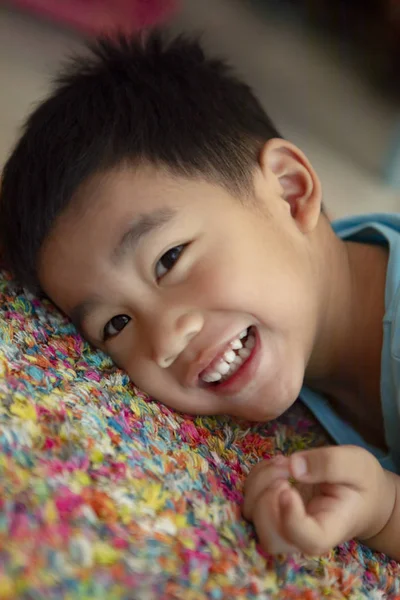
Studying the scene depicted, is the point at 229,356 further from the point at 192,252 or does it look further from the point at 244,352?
the point at 192,252

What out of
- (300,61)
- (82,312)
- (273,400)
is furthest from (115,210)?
(300,61)

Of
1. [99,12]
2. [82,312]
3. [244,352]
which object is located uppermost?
[99,12]

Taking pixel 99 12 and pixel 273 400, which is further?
pixel 99 12

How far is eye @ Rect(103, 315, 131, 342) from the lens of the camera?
79 cm

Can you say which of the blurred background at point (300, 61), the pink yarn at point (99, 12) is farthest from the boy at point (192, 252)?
the pink yarn at point (99, 12)

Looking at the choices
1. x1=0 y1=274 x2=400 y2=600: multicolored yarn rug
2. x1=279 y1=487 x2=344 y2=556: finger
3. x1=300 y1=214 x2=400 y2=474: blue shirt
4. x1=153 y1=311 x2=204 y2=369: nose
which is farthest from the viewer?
x1=300 y1=214 x2=400 y2=474: blue shirt

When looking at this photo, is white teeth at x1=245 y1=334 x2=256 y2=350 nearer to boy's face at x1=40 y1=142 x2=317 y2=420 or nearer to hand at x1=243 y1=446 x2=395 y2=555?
boy's face at x1=40 y1=142 x2=317 y2=420

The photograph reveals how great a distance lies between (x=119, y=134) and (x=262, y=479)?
0.44 meters

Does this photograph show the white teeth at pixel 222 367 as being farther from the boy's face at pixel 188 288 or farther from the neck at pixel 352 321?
the neck at pixel 352 321

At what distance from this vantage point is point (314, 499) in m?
0.59

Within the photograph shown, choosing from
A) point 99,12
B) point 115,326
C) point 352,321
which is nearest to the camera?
point 115,326

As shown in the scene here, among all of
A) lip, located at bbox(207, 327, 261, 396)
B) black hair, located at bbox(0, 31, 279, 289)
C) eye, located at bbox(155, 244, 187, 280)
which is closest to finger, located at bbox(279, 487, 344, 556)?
lip, located at bbox(207, 327, 261, 396)

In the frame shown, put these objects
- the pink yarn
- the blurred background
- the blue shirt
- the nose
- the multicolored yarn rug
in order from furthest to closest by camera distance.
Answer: the pink yarn < the blurred background < the blue shirt < the nose < the multicolored yarn rug

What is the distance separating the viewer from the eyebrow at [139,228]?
28.1 inches
